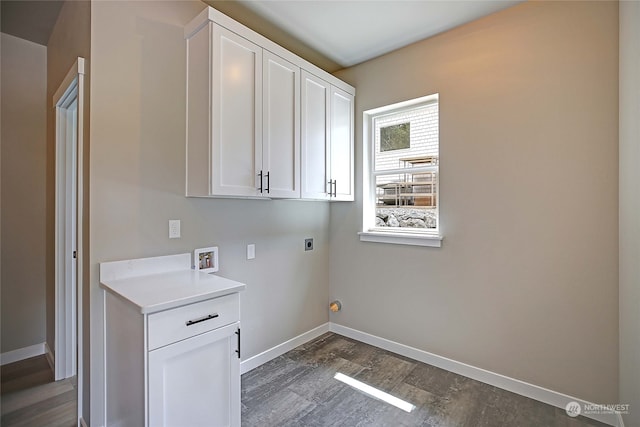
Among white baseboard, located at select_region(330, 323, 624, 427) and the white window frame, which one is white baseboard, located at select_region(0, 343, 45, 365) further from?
the white window frame

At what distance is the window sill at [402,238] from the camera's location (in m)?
2.50

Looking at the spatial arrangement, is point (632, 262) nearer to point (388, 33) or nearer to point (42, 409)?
point (388, 33)

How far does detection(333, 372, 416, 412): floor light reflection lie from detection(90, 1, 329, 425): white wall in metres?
0.73

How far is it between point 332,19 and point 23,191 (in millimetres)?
2928

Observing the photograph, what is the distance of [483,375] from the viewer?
2.29 metres

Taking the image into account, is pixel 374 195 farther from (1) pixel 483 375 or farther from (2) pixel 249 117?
(1) pixel 483 375

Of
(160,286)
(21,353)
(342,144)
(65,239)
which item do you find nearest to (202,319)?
(160,286)

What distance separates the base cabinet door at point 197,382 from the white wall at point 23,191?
2.26 m

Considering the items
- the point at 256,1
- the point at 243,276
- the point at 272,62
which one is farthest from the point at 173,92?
the point at 243,276

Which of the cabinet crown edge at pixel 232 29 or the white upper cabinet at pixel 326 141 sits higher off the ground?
the cabinet crown edge at pixel 232 29

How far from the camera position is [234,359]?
157 cm

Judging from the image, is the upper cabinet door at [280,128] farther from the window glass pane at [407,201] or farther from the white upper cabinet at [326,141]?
the window glass pane at [407,201]

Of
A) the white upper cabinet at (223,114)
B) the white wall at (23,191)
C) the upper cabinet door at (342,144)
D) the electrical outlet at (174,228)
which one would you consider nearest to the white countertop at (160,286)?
the electrical outlet at (174,228)

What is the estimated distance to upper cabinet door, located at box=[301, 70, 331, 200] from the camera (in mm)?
2430
